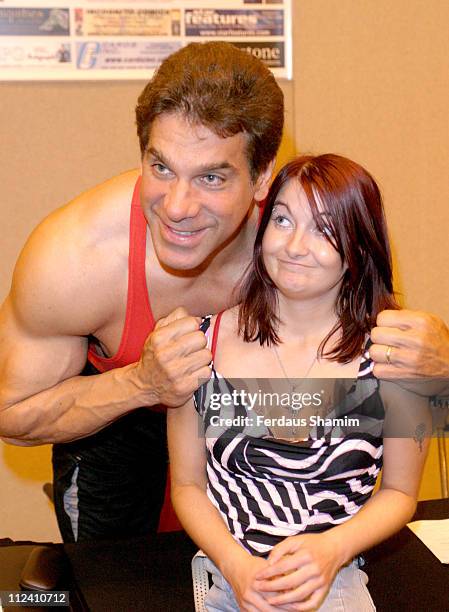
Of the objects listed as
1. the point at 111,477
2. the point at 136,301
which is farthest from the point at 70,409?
the point at 111,477

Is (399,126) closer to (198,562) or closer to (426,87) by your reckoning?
(426,87)

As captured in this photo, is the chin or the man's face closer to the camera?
the man's face

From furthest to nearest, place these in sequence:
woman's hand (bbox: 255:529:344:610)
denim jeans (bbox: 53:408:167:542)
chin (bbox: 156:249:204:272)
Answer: denim jeans (bbox: 53:408:167:542), chin (bbox: 156:249:204:272), woman's hand (bbox: 255:529:344:610)

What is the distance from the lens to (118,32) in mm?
2832

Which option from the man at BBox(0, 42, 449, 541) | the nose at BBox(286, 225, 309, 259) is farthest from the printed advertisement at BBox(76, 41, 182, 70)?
the nose at BBox(286, 225, 309, 259)

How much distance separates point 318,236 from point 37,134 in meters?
1.81

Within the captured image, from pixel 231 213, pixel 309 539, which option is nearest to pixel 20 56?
pixel 231 213

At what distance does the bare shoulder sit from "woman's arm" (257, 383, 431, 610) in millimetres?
574

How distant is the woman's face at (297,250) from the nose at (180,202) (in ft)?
0.41

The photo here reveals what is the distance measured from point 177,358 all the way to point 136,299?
27 centimetres

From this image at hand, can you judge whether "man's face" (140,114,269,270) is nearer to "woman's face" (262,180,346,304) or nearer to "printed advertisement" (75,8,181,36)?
"woman's face" (262,180,346,304)

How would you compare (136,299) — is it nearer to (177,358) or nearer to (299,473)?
(177,358)

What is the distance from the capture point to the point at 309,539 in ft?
4.08

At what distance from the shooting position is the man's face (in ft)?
4.45
